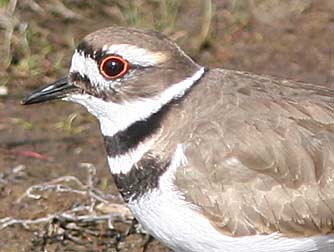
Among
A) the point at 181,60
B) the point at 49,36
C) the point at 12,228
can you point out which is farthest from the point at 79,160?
the point at 181,60

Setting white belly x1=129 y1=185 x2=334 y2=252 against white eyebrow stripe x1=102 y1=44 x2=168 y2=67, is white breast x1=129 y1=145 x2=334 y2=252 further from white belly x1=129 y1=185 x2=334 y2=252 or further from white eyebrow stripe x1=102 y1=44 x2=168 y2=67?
white eyebrow stripe x1=102 y1=44 x2=168 y2=67

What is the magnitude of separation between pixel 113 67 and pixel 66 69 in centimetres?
268

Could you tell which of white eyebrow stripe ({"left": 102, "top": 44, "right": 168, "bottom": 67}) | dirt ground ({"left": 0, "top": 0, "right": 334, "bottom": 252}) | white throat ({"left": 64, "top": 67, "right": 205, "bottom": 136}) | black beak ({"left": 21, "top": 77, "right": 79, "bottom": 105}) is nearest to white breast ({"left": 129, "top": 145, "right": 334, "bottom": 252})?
white throat ({"left": 64, "top": 67, "right": 205, "bottom": 136})

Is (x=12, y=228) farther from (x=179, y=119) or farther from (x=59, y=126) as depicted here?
(x=179, y=119)

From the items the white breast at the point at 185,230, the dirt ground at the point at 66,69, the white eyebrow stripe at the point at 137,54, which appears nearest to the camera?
the white breast at the point at 185,230

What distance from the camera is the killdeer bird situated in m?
4.56

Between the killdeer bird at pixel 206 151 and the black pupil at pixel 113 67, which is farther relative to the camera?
the black pupil at pixel 113 67

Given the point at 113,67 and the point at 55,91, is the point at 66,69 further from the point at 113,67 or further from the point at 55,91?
the point at 113,67

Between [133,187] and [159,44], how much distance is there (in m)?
0.61

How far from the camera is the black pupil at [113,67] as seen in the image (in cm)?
466

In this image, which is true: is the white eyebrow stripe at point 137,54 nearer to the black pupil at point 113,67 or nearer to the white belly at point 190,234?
the black pupil at point 113,67

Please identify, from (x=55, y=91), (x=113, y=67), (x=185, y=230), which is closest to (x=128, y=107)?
(x=113, y=67)

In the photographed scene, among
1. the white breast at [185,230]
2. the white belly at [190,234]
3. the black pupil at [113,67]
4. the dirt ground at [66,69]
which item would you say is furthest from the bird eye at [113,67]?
the dirt ground at [66,69]

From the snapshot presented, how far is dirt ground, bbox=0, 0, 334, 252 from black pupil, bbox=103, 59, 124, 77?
1.41 m
